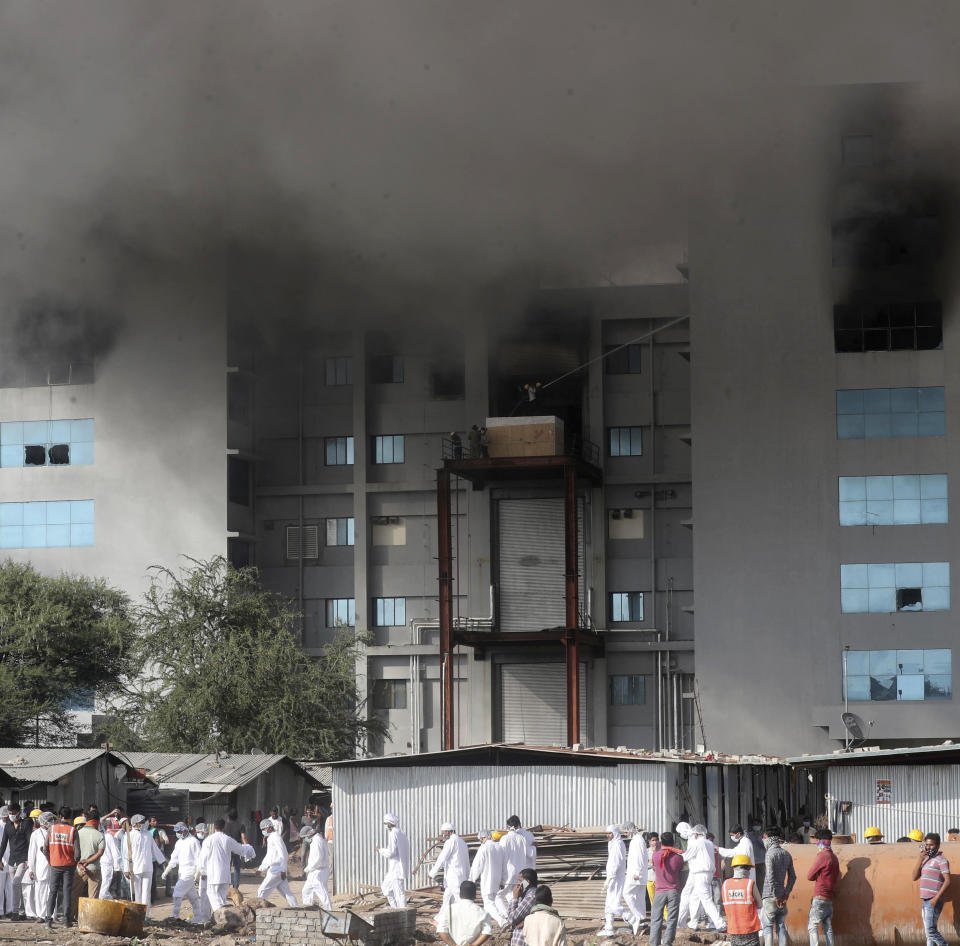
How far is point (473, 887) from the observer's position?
66.2 ft

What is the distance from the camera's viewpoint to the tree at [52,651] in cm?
5203

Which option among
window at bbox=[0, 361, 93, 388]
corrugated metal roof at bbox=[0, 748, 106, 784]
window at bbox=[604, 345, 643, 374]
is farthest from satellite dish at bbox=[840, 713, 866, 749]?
window at bbox=[0, 361, 93, 388]

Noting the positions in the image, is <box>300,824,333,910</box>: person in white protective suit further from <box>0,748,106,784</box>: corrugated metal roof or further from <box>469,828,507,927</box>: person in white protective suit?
<box>0,748,106,784</box>: corrugated metal roof

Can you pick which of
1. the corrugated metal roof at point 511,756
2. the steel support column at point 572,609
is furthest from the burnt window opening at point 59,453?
the corrugated metal roof at point 511,756

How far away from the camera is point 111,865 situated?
26.6 metres

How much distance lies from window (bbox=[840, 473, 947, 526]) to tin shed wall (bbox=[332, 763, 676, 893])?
24504 millimetres

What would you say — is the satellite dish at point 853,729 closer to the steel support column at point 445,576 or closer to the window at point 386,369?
the steel support column at point 445,576

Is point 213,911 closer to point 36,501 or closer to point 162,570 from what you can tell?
point 162,570

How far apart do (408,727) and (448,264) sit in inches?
668

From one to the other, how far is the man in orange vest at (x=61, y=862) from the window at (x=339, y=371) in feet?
125

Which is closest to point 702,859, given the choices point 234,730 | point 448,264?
point 234,730

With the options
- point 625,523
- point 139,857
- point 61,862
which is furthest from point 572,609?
point 61,862

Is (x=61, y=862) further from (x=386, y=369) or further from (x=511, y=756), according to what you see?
(x=386, y=369)

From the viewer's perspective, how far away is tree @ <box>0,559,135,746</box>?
171 feet
